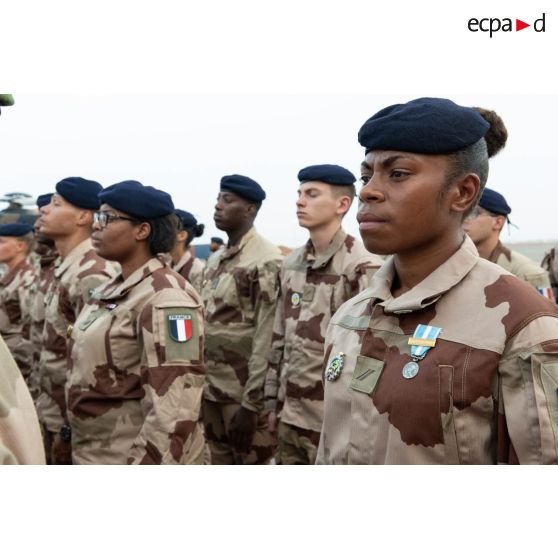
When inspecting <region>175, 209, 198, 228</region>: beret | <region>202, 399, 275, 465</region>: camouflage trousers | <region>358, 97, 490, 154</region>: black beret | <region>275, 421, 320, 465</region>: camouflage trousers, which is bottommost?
<region>202, 399, 275, 465</region>: camouflage trousers

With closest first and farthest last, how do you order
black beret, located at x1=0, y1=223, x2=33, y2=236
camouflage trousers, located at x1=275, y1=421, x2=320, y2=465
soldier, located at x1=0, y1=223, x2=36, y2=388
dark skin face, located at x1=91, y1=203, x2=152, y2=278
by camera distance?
dark skin face, located at x1=91, y1=203, x2=152, y2=278 < camouflage trousers, located at x1=275, y1=421, x2=320, y2=465 < soldier, located at x1=0, y1=223, x2=36, y2=388 < black beret, located at x1=0, y1=223, x2=33, y2=236

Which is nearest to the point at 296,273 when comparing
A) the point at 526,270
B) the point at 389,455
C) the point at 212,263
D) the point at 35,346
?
the point at 212,263

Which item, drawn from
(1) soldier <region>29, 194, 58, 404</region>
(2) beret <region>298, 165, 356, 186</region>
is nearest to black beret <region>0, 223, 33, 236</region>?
(1) soldier <region>29, 194, 58, 404</region>

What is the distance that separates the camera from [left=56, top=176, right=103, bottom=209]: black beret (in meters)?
5.60

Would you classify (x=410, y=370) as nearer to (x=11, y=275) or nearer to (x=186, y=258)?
(x=186, y=258)

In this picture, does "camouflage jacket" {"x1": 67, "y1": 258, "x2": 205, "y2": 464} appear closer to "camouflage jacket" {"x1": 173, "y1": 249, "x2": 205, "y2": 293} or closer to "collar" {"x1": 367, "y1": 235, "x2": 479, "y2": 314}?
"collar" {"x1": 367, "y1": 235, "x2": 479, "y2": 314}

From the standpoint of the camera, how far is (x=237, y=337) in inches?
231

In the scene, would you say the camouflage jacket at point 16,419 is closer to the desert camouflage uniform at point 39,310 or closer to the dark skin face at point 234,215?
the desert camouflage uniform at point 39,310

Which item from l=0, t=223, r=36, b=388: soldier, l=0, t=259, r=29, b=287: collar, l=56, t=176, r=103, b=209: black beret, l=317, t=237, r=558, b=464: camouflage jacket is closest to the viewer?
l=317, t=237, r=558, b=464: camouflage jacket

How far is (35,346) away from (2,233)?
3.12 m

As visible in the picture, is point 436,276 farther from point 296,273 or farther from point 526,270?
point 526,270

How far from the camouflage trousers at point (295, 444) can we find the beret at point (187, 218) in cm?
535

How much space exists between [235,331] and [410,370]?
4016mm

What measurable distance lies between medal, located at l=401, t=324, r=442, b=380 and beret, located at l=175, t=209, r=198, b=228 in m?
7.96
